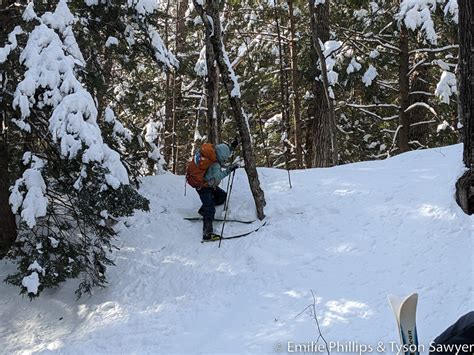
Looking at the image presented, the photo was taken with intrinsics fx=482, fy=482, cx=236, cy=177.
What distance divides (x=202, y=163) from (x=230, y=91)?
4.04 feet

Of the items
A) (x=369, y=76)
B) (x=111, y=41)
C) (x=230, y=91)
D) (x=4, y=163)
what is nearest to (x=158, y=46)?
(x=111, y=41)

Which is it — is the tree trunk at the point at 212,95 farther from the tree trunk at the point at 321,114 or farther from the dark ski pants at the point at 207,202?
the tree trunk at the point at 321,114

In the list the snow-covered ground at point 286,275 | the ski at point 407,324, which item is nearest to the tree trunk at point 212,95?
the snow-covered ground at point 286,275

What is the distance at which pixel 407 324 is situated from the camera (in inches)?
159

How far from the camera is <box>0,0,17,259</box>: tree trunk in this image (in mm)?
6719

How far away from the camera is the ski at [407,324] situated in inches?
156

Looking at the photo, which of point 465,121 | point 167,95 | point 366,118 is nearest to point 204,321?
point 465,121

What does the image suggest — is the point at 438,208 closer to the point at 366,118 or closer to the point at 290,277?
the point at 290,277

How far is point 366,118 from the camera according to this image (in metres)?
15.2

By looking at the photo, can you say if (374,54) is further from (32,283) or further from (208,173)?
(32,283)

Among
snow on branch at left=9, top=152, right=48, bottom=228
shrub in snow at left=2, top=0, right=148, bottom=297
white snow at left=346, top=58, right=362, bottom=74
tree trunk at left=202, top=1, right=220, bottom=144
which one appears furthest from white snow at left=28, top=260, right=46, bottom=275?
white snow at left=346, top=58, right=362, bottom=74

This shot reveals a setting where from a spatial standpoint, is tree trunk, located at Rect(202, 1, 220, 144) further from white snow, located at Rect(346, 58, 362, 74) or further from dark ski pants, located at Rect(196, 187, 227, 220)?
white snow, located at Rect(346, 58, 362, 74)

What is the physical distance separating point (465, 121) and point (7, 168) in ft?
21.1

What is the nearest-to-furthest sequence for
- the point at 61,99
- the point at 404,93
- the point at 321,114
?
the point at 61,99 < the point at 321,114 < the point at 404,93
